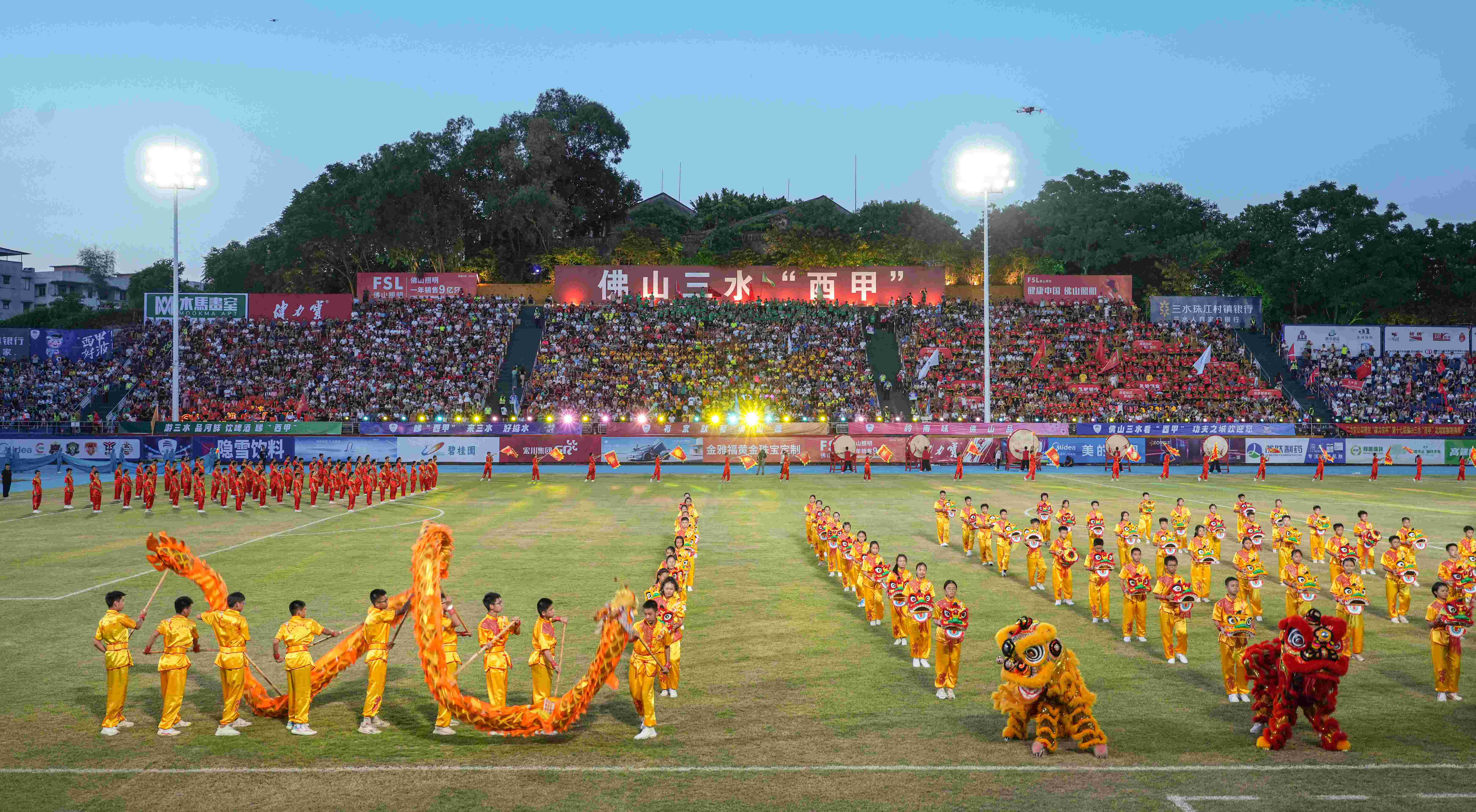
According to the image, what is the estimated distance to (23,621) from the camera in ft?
57.4

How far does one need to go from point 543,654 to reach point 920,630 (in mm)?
5687

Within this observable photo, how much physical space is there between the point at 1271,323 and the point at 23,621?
256ft

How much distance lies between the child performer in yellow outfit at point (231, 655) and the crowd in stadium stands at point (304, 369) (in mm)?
41315

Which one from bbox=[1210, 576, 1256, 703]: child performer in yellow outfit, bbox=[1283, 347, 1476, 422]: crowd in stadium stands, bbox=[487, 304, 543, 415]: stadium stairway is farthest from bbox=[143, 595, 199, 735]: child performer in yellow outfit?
bbox=[1283, 347, 1476, 422]: crowd in stadium stands

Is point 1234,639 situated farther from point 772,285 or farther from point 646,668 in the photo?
point 772,285

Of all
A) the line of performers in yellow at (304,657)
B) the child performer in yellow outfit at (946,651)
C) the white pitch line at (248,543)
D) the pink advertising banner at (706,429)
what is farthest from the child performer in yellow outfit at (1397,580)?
the pink advertising banner at (706,429)

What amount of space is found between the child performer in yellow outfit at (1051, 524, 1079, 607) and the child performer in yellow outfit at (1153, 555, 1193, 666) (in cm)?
311

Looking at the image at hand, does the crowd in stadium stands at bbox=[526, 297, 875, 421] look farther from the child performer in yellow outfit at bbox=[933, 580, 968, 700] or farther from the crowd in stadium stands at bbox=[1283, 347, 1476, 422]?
the child performer in yellow outfit at bbox=[933, 580, 968, 700]

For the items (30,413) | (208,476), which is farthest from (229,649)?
(30,413)

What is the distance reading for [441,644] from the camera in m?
11.2

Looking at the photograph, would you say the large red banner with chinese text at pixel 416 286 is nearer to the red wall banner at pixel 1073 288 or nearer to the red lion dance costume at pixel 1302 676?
the red wall banner at pixel 1073 288

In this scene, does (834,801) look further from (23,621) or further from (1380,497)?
(1380,497)

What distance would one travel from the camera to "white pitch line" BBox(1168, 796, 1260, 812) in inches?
375

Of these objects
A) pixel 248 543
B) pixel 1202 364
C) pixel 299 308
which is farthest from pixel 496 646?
pixel 299 308
